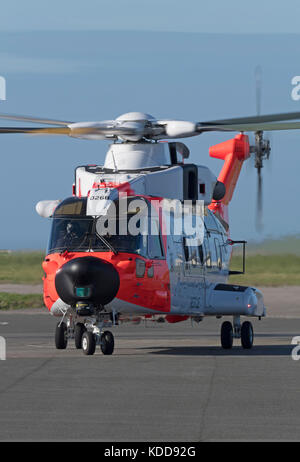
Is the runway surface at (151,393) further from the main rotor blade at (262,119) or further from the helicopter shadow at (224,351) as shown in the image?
the main rotor blade at (262,119)

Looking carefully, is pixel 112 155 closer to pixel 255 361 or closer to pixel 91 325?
pixel 91 325

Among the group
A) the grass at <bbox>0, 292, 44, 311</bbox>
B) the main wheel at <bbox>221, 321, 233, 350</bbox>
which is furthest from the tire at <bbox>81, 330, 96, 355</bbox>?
the grass at <bbox>0, 292, 44, 311</bbox>

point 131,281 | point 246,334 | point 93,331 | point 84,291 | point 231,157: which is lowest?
point 246,334

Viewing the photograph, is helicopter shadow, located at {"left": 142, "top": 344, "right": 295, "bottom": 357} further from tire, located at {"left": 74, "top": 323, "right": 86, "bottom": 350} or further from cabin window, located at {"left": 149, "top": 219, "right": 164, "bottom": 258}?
cabin window, located at {"left": 149, "top": 219, "right": 164, "bottom": 258}

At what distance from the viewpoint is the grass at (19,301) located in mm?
48094

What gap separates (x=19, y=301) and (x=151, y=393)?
35.9 m

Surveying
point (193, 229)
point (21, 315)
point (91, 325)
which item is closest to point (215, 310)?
point (193, 229)

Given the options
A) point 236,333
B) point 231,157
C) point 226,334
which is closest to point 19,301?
point 231,157

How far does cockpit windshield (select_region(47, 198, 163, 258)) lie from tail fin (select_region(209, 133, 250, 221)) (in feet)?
24.9

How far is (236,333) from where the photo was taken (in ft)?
78.8

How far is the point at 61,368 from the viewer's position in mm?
18406

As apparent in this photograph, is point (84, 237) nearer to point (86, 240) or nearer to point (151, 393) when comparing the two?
point (86, 240)

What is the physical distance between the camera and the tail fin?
1135 inches
